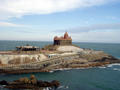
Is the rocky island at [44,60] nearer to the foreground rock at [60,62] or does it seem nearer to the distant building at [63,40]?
the foreground rock at [60,62]

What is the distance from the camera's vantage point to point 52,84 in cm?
3891

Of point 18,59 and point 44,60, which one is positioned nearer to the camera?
point 18,59

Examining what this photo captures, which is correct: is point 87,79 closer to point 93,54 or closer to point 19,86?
point 19,86

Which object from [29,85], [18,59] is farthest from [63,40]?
[29,85]

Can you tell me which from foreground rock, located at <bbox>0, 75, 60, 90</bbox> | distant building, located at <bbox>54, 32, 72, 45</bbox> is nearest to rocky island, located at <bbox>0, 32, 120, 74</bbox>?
distant building, located at <bbox>54, 32, 72, 45</bbox>

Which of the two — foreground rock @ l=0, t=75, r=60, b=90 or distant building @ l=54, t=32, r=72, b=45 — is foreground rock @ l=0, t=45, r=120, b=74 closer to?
distant building @ l=54, t=32, r=72, b=45

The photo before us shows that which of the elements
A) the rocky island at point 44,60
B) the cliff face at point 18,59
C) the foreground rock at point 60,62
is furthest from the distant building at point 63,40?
the cliff face at point 18,59

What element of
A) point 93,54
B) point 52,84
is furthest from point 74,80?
point 93,54

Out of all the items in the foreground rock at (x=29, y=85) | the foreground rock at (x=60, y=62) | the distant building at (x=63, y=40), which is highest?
the distant building at (x=63, y=40)

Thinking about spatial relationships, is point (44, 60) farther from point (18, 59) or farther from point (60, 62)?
point (18, 59)

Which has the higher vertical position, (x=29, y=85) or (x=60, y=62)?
(x=60, y=62)

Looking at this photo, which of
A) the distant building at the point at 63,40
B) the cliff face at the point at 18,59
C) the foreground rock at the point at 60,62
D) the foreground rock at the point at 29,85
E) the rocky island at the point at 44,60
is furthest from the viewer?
the distant building at the point at 63,40

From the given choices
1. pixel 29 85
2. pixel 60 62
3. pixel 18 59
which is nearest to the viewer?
pixel 29 85

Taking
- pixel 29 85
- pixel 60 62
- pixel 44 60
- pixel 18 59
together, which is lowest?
pixel 29 85
